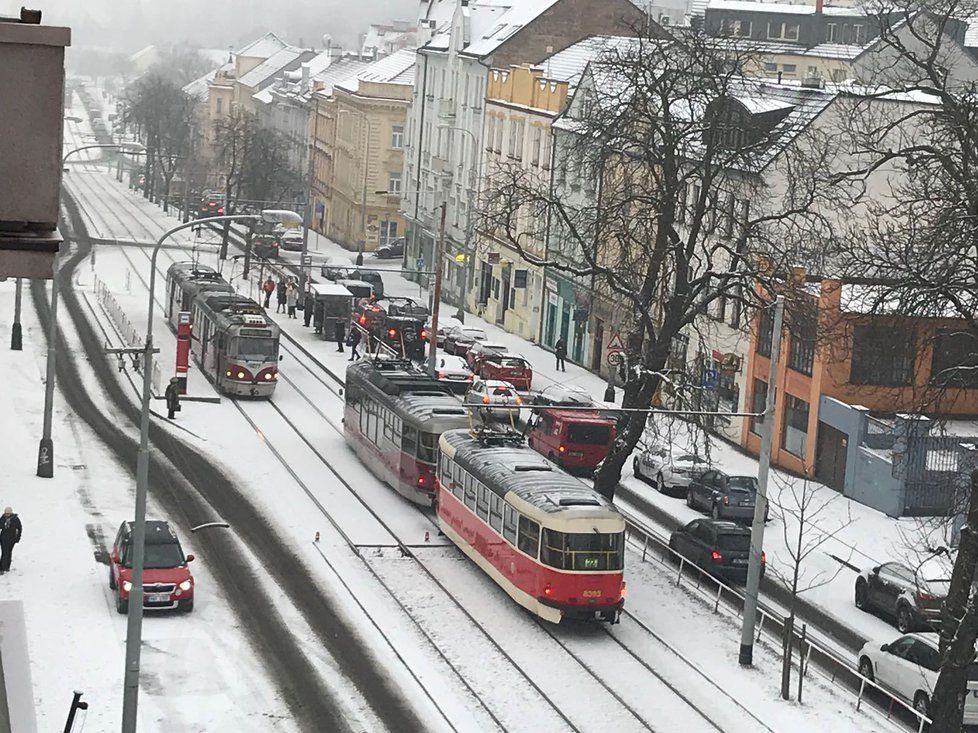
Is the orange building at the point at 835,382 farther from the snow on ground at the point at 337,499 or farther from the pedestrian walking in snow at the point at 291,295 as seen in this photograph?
the pedestrian walking in snow at the point at 291,295

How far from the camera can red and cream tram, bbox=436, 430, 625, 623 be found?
2977 cm

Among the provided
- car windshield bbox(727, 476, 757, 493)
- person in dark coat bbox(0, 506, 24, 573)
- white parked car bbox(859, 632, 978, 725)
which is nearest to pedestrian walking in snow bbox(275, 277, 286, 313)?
car windshield bbox(727, 476, 757, 493)

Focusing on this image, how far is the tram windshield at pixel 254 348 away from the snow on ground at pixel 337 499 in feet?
5.71

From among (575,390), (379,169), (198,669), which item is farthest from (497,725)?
(379,169)

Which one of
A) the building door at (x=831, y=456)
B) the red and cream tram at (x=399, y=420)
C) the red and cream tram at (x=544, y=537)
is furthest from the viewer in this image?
the building door at (x=831, y=456)

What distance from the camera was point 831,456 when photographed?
151ft

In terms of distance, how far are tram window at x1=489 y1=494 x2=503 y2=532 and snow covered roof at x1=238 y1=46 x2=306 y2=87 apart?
122739mm

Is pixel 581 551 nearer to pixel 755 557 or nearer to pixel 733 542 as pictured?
pixel 755 557

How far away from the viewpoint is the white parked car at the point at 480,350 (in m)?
60.6

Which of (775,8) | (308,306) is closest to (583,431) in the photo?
(308,306)

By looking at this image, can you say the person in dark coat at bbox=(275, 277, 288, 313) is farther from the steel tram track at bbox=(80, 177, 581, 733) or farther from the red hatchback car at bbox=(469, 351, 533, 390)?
the steel tram track at bbox=(80, 177, 581, 733)

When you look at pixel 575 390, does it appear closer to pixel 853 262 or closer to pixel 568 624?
pixel 568 624

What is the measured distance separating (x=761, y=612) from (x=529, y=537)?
463cm

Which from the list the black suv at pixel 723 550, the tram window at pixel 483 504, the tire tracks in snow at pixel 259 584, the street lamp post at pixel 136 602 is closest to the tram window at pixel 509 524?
the tram window at pixel 483 504
